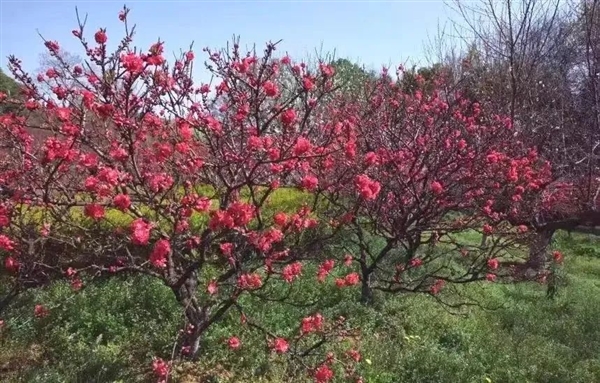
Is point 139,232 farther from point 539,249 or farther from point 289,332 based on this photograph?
point 539,249

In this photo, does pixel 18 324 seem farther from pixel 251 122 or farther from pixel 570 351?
pixel 570 351

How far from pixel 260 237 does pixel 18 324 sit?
2.65m

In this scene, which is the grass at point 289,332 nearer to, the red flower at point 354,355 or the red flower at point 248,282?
the red flower at point 354,355

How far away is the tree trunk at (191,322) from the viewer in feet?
13.3

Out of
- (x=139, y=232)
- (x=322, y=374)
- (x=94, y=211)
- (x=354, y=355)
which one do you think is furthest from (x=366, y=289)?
(x=94, y=211)

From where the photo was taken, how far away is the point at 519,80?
328 inches

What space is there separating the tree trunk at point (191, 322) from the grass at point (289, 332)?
124mm

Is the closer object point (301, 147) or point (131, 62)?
point (131, 62)

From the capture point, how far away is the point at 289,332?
15.2 feet

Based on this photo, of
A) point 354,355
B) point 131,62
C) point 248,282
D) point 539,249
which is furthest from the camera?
point 539,249

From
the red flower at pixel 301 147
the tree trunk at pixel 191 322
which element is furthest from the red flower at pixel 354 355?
the red flower at pixel 301 147

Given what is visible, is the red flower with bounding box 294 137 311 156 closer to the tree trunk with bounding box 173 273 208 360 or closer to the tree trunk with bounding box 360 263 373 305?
the tree trunk with bounding box 173 273 208 360

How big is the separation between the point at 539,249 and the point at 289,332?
13.5ft

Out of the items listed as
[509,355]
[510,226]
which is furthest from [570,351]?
[510,226]
